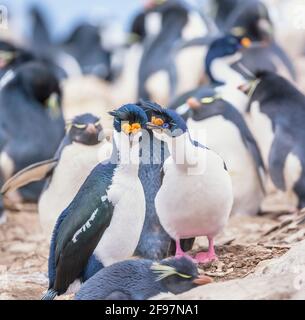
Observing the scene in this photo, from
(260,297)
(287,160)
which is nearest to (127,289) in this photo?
(260,297)

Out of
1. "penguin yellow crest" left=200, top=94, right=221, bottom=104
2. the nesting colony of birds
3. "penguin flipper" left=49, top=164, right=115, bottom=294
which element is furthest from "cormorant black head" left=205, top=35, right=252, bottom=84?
"penguin flipper" left=49, top=164, right=115, bottom=294

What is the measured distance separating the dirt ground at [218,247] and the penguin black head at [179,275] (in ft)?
0.95

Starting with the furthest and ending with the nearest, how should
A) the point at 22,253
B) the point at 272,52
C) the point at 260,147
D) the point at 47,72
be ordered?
the point at 272,52 < the point at 47,72 < the point at 260,147 < the point at 22,253

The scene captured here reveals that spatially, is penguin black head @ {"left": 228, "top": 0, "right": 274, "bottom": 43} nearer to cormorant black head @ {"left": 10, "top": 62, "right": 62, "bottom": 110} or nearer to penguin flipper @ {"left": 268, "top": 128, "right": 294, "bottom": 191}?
cormorant black head @ {"left": 10, "top": 62, "right": 62, "bottom": 110}

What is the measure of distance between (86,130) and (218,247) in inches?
27.0

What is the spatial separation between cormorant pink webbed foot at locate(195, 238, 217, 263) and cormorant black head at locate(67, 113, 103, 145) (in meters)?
0.64

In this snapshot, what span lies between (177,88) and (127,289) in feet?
12.7

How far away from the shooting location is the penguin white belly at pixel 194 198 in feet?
9.88

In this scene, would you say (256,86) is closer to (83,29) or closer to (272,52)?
(272,52)

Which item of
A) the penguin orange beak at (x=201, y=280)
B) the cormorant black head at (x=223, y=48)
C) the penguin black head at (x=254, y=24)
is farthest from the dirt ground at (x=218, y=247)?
the penguin black head at (x=254, y=24)

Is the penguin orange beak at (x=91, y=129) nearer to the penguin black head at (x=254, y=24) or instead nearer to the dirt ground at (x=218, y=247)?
the dirt ground at (x=218, y=247)

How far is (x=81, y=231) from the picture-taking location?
114 inches

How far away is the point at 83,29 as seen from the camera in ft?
39.6

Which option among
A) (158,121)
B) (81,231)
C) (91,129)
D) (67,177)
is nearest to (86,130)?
(91,129)
